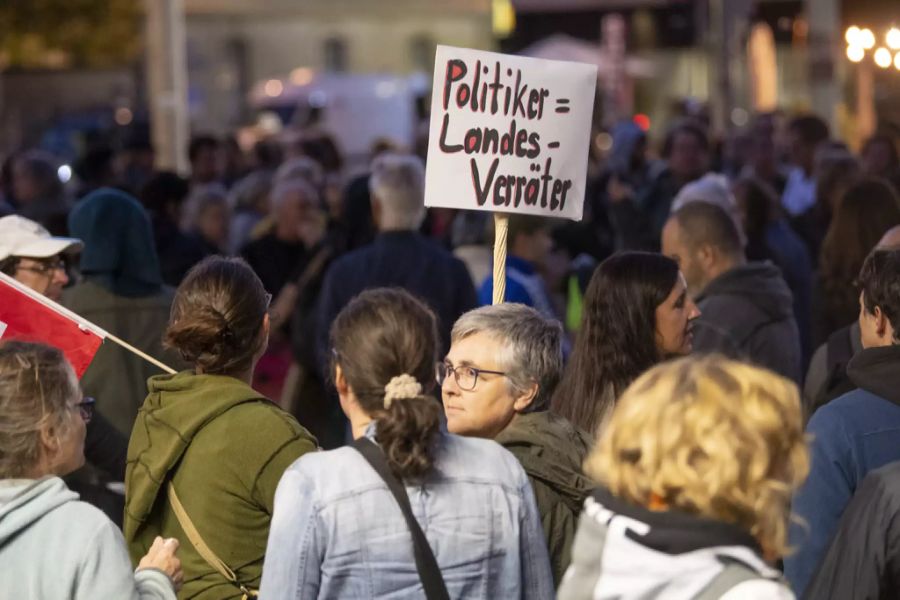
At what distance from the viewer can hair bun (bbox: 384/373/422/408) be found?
139 inches

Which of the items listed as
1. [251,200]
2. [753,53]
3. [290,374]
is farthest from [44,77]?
[290,374]

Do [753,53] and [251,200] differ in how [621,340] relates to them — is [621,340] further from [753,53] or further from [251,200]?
[753,53]

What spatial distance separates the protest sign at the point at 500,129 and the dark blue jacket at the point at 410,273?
1.84 m

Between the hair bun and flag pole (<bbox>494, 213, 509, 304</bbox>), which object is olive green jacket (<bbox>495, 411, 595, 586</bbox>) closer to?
the hair bun

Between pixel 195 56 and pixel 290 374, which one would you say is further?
pixel 195 56

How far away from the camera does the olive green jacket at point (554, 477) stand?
4.29 m

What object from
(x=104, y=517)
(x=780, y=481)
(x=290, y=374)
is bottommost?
(x=290, y=374)

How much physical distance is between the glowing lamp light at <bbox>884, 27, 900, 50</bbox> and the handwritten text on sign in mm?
5275

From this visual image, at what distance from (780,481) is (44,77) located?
38937 mm

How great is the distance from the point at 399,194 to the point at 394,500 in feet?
14.0

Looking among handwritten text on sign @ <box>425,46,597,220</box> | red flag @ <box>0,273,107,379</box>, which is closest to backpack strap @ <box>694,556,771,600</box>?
red flag @ <box>0,273,107,379</box>

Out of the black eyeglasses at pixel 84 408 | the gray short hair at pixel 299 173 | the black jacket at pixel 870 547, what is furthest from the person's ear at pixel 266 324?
the gray short hair at pixel 299 173

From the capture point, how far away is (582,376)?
4941 millimetres

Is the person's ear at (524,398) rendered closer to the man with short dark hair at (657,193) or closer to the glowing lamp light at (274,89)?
the man with short dark hair at (657,193)
